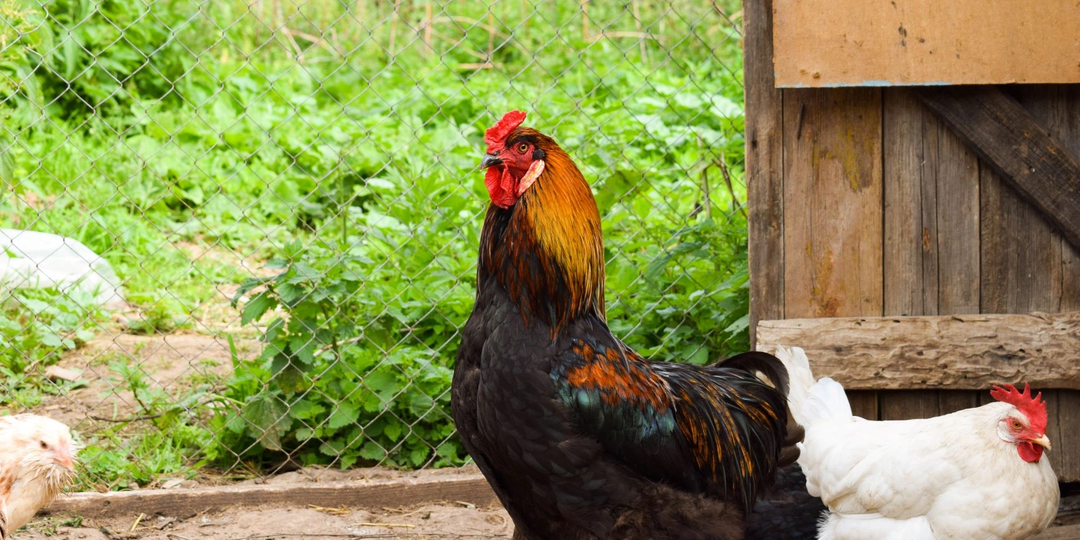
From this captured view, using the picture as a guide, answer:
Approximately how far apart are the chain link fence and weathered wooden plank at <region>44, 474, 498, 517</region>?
0.67 feet

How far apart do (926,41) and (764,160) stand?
Answer: 2.08 ft

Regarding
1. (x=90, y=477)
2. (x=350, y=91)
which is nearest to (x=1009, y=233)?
(x=90, y=477)

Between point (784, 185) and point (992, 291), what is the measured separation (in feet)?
2.68

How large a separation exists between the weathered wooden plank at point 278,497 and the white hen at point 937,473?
1.41 metres

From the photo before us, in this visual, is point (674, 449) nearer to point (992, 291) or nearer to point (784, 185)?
point (784, 185)

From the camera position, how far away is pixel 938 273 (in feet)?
11.1

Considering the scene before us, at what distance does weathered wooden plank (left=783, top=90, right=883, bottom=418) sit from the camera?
3311 millimetres

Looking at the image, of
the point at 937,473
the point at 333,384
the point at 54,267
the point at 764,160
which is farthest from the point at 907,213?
the point at 54,267

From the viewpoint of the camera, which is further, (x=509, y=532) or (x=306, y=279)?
(x=306, y=279)

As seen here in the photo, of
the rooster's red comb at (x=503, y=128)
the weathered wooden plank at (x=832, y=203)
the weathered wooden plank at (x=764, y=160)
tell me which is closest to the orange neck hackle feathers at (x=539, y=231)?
the rooster's red comb at (x=503, y=128)

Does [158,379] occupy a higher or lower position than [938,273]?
lower

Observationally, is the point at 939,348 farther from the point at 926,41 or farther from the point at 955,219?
the point at 926,41

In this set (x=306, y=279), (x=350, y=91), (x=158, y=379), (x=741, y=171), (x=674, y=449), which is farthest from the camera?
(x=350, y=91)

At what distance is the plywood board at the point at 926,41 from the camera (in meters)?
3.12
